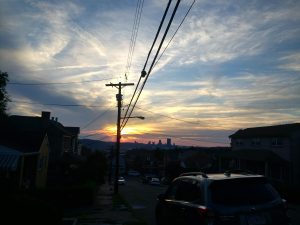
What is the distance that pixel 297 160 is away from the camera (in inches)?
1828

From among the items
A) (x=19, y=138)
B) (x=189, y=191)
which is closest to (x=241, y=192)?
(x=189, y=191)

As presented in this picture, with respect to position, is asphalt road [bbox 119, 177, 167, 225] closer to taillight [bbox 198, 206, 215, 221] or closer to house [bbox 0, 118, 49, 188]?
house [bbox 0, 118, 49, 188]

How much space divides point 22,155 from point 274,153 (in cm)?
3123

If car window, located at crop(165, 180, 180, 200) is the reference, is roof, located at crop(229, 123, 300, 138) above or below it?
above

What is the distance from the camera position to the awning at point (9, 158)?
2362 cm

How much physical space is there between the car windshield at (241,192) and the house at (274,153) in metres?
35.4

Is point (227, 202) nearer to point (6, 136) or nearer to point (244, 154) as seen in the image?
point (6, 136)

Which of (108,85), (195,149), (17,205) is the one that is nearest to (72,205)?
(108,85)

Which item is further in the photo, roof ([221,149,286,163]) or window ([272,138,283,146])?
window ([272,138,283,146])

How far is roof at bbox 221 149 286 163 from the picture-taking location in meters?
47.1

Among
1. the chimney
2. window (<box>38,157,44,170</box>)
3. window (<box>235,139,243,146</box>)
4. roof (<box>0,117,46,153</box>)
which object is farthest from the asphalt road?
window (<box>235,139,243,146</box>)

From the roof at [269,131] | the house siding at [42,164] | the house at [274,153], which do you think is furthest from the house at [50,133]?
the roof at [269,131]

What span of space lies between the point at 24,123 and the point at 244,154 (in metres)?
26.5

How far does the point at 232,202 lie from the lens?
26.3ft
